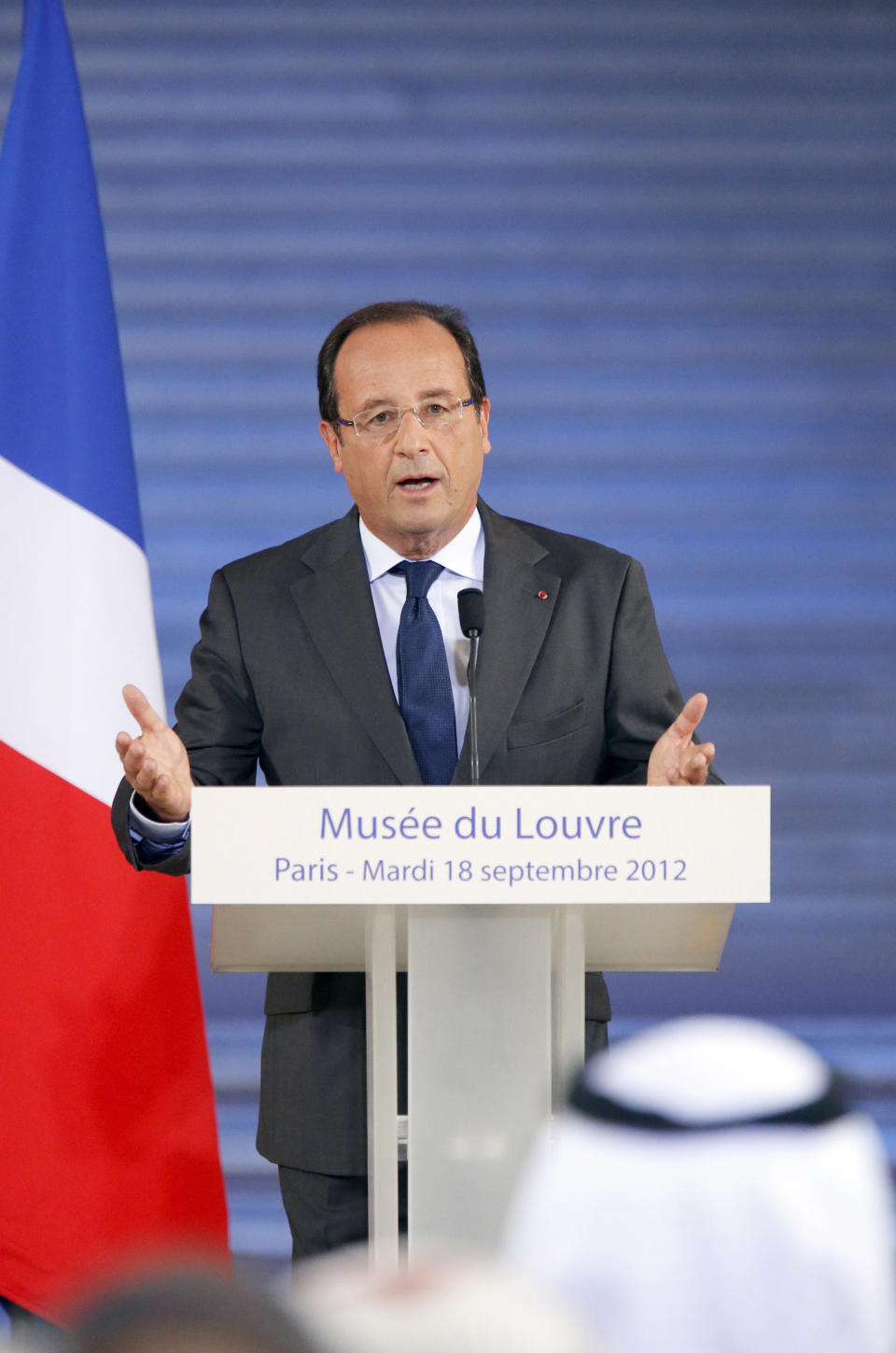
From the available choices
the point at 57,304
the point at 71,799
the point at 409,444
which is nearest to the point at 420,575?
the point at 409,444

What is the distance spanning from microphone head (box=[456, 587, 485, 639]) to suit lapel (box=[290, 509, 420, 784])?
0.68 ft

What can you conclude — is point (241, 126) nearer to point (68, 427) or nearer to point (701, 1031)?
point (68, 427)

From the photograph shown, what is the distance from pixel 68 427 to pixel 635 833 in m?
1.90

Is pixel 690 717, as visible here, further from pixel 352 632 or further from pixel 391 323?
pixel 391 323

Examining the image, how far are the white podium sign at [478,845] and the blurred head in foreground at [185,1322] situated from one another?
41.1 inches

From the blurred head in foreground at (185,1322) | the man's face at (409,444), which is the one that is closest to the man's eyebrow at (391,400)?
the man's face at (409,444)

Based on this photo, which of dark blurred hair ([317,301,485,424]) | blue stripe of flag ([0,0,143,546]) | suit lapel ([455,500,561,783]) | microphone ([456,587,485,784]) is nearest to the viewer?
microphone ([456,587,485,784])

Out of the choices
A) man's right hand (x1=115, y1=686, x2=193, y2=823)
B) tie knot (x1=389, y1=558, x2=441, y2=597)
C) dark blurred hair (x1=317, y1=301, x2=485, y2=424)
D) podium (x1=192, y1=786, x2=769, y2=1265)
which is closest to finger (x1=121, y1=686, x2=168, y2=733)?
man's right hand (x1=115, y1=686, x2=193, y2=823)

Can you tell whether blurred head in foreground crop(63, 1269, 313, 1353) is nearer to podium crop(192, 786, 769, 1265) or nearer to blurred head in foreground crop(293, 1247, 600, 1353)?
blurred head in foreground crop(293, 1247, 600, 1353)

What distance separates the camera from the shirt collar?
7.14 feet

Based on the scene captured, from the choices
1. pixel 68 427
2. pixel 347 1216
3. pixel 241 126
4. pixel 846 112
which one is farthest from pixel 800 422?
pixel 347 1216

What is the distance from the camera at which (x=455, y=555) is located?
7.18 feet

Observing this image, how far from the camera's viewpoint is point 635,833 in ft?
4.81

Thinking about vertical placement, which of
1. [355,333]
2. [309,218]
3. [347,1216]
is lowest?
[347,1216]
